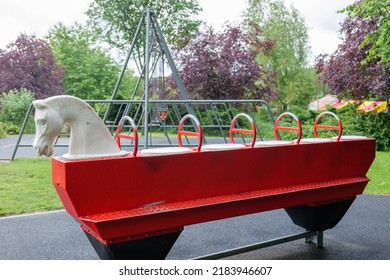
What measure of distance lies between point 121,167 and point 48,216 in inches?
96.2

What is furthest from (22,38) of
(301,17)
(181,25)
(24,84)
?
(301,17)

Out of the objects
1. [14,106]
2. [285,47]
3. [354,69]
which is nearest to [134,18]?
[14,106]

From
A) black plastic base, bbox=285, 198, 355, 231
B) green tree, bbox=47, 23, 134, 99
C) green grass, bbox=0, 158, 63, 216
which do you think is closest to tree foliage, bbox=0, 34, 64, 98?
green tree, bbox=47, 23, 134, 99

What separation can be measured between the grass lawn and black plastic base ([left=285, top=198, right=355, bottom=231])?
2597 mm

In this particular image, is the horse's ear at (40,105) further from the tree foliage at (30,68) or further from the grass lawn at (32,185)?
the tree foliage at (30,68)

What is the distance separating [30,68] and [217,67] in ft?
23.7

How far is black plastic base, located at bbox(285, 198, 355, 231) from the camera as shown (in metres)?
3.04

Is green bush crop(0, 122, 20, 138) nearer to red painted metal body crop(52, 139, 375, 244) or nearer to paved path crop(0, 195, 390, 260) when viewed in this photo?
paved path crop(0, 195, 390, 260)

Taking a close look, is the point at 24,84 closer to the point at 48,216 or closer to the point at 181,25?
the point at 181,25

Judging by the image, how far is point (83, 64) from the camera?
1761 centimetres

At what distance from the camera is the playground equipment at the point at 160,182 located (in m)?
2.03

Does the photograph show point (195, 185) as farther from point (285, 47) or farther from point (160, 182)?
point (285, 47)

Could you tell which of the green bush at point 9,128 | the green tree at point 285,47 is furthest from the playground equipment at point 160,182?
the green tree at point 285,47

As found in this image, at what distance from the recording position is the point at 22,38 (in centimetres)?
1595
